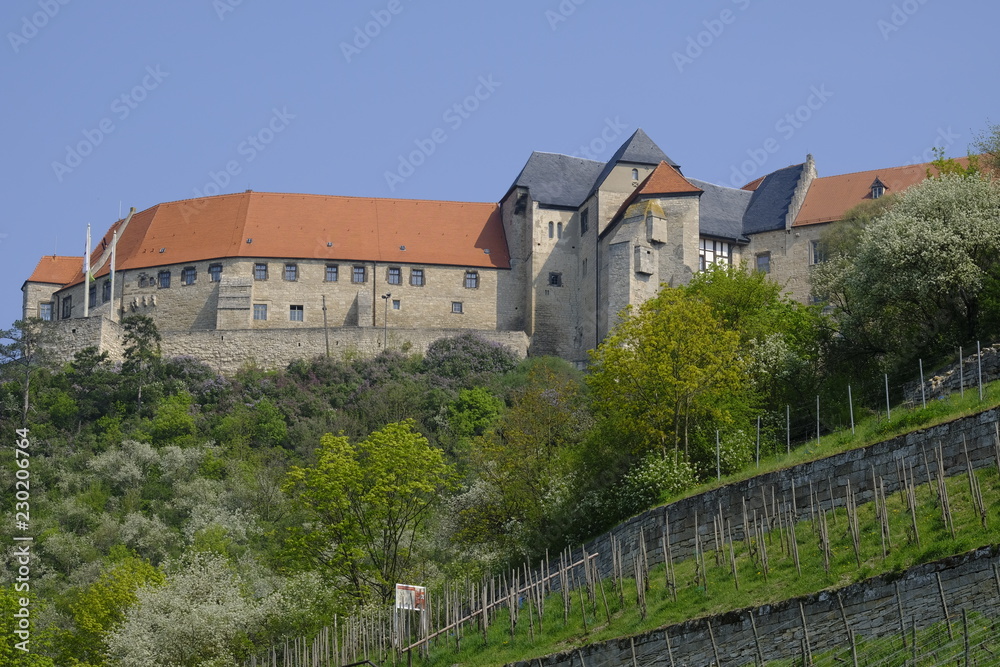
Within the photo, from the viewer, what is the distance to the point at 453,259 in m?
76.7

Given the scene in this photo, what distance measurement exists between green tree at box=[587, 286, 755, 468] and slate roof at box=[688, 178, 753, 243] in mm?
32186

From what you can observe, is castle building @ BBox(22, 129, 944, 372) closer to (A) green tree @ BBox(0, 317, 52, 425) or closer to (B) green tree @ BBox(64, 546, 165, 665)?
(A) green tree @ BBox(0, 317, 52, 425)

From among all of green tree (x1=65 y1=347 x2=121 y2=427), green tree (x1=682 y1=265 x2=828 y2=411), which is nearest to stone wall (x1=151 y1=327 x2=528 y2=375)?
green tree (x1=65 y1=347 x2=121 y2=427)

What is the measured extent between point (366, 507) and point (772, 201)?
41581 millimetres

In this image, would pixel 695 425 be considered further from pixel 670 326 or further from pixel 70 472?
pixel 70 472

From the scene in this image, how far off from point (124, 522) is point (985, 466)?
1590 inches

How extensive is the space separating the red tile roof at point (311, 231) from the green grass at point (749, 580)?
1935 inches

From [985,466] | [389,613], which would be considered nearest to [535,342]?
[389,613]

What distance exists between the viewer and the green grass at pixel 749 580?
2159cm

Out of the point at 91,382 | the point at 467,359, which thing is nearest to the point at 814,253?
the point at 467,359

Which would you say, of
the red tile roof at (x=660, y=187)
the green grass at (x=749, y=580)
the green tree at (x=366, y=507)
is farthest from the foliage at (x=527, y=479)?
the red tile roof at (x=660, y=187)

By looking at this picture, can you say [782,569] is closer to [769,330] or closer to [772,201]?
[769,330]

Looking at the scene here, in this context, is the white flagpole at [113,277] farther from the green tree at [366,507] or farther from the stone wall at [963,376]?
the stone wall at [963,376]

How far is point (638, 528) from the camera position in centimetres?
3069
